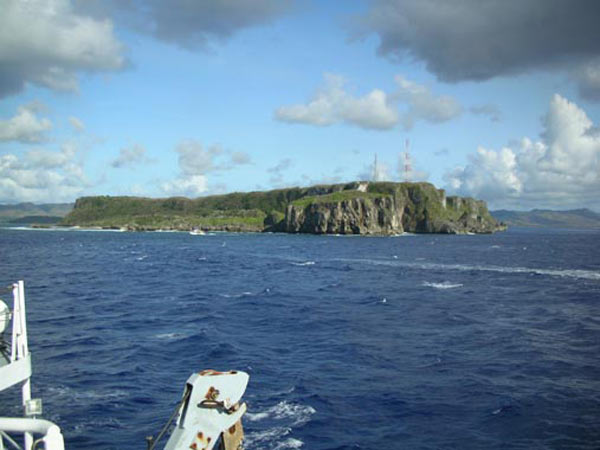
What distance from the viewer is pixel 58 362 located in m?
32.0

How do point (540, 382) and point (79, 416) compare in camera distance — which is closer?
point (79, 416)

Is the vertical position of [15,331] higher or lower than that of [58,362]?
higher

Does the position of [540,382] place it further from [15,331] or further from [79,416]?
[15,331]

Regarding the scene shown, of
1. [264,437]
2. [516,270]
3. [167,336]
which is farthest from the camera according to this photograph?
[516,270]

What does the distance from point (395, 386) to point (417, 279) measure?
53.5 metres

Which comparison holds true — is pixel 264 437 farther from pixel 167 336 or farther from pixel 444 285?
pixel 444 285

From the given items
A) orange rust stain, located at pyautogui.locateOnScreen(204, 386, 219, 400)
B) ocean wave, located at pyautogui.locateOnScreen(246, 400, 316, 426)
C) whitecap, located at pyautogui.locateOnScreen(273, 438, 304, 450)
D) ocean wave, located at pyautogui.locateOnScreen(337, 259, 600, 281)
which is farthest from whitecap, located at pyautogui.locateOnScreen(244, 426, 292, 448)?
ocean wave, located at pyautogui.locateOnScreen(337, 259, 600, 281)

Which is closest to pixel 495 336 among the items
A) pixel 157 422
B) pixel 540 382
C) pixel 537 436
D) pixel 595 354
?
pixel 595 354

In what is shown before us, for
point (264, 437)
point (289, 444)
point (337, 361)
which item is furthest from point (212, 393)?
point (337, 361)

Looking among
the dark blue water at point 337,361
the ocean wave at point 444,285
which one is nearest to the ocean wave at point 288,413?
the dark blue water at point 337,361

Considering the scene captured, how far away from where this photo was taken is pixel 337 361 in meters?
32.7

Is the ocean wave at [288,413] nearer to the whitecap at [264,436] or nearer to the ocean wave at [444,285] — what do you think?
the whitecap at [264,436]

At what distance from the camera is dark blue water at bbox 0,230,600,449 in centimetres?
2280

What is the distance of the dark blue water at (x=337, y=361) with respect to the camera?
22.8 meters
